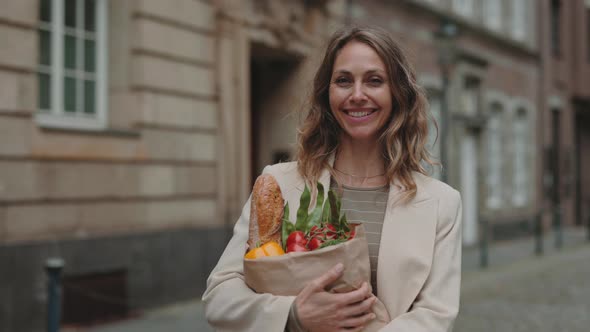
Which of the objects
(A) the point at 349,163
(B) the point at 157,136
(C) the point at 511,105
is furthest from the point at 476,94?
(A) the point at 349,163

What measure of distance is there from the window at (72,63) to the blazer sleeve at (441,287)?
22.2 ft

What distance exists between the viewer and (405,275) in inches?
92.3

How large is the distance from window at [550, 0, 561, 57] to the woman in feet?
81.1

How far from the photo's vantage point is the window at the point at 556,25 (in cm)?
2552

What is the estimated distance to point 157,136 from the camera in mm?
9656

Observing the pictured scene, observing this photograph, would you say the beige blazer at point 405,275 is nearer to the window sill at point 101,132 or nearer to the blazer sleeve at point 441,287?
the blazer sleeve at point 441,287

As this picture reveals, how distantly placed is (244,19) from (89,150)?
3.45 m

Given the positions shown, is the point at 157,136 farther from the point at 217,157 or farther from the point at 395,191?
the point at 395,191

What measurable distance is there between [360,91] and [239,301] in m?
0.78

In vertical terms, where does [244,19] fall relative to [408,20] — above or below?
below

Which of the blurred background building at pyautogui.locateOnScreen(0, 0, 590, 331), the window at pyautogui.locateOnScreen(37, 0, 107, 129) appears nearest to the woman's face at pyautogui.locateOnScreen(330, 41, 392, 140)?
the blurred background building at pyautogui.locateOnScreen(0, 0, 590, 331)

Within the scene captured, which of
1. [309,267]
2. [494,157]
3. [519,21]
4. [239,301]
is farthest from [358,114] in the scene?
[519,21]

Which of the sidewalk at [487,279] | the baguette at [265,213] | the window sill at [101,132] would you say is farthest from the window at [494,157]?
the baguette at [265,213]

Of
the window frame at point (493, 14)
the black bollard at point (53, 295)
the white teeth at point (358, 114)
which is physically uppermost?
the window frame at point (493, 14)
